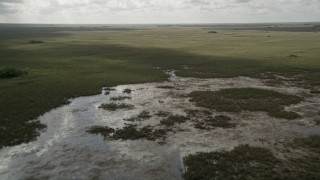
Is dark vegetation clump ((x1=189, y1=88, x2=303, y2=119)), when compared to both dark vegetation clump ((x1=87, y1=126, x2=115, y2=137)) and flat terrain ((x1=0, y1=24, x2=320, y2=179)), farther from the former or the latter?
dark vegetation clump ((x1=87, y1=126, x2=115, y2=137))

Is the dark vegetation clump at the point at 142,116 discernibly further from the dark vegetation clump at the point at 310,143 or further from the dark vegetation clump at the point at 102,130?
the dark vegetation clump at the point at 310,143

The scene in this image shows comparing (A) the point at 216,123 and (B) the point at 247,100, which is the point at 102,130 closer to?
(A) the point at 216,123

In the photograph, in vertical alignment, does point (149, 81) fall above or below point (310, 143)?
above

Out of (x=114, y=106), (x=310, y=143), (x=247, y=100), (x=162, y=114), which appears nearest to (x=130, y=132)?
(x=162, y=114)

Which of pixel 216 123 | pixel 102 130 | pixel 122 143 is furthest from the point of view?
pixel 216 123

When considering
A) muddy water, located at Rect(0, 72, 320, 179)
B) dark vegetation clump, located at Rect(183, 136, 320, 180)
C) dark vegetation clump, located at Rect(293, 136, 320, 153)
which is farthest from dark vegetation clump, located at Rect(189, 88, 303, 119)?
dark vegetation clump, located at Rect(183, 136, 320, 180)

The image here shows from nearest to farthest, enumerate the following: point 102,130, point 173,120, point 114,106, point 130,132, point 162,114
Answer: point 130,132
point 102,130
point 173,120
point 162,114
point 114,106

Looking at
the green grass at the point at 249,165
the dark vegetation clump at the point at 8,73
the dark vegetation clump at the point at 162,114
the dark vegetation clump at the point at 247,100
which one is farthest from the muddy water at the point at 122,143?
the dark vegetation clump at the point at 8,73
